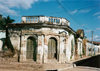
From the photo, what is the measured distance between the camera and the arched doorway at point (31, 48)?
13766 mm

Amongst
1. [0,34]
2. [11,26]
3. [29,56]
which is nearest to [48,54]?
[29,56]

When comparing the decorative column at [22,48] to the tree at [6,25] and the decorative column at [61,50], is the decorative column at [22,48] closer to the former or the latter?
the tree at [6,25]

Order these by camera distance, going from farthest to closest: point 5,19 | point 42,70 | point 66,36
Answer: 1. point 5,19
2. point 66,36
3. point 42,70

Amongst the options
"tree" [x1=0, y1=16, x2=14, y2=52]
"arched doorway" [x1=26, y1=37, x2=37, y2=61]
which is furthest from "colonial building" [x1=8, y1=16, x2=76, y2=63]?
"tree" [x1=0, y1=16, x2=14, y2=52]

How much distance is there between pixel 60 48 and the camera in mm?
13914

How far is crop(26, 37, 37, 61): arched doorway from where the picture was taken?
13.8m

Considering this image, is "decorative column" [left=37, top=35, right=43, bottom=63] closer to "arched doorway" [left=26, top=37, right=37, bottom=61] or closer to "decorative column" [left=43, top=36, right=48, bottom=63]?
"decorative column" [left=43, top=36, right=48, bottom=63]

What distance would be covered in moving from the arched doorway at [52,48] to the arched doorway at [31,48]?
1.59 meters

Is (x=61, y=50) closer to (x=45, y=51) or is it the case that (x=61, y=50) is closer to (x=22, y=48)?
(x=45, y=51)

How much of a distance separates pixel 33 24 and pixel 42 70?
5.52 meters

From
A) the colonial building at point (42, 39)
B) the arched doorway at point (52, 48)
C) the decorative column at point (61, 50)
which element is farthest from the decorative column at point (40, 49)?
the decorative column at point (61, 50)

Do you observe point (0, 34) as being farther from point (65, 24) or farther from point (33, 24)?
point (65, 24)

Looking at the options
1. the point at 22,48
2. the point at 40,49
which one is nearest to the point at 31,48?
the point at 22,48

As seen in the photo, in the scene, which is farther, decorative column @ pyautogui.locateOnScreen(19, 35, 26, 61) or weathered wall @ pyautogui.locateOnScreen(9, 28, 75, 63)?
decorative column @ pyautogui.locateOnScreen(19, 35, 26, 61)
